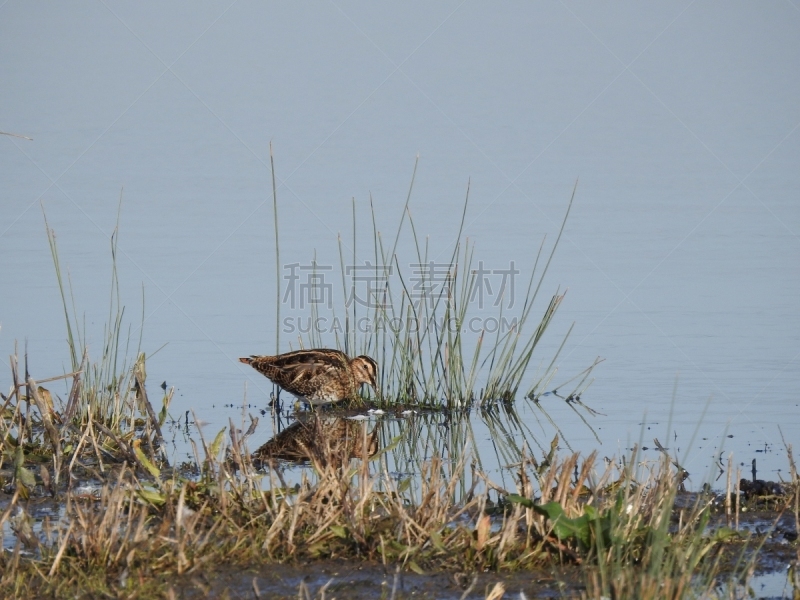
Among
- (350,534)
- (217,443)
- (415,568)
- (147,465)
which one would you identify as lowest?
(415,568)

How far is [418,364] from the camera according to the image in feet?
29.4

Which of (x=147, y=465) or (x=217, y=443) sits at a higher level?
(x=217, y=443)

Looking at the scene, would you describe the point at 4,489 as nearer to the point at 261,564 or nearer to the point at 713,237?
the point at 261,564

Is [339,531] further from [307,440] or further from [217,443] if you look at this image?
[307,440]

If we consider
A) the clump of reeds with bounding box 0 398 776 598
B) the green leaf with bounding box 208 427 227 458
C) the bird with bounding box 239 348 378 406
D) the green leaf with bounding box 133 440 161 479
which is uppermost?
the bird with bounding box 239 348 378 406

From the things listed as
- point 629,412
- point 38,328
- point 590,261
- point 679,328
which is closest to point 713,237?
point 590,261

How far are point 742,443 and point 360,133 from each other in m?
12.4

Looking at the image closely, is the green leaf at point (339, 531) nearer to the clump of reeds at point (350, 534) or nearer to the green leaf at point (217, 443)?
the clump of reeds at point (350, 534)

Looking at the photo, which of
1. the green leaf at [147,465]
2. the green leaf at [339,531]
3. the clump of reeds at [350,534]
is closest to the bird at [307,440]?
the green leaf at [147,465]

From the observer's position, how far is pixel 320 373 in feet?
28.7

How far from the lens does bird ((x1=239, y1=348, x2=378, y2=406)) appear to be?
8.72m

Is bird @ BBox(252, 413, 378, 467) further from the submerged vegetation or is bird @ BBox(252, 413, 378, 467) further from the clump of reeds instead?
the clump of reeds

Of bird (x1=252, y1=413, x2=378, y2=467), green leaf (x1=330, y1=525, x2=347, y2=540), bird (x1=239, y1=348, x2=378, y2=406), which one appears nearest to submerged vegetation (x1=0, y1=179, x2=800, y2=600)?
green leaf (x1=330, y1=525, x2=347, y2=540)

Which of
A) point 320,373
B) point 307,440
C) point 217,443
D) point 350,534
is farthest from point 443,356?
point 350,534
